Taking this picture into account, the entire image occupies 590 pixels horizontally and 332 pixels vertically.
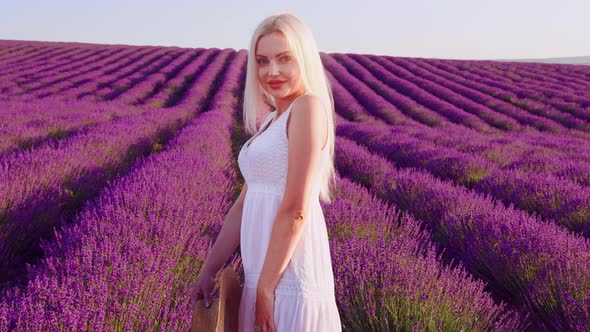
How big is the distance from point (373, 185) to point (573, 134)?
801 cm

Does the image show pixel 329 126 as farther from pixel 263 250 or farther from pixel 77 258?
pixel 77 258

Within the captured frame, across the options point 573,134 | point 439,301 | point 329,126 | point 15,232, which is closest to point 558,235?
point 439,301

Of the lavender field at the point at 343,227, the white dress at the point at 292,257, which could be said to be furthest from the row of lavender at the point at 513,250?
the white dress at the point at 292,257

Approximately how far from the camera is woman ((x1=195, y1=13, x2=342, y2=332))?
106cm

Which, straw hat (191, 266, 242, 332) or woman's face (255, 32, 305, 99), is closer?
straw hat (191, 266, 242, 332)

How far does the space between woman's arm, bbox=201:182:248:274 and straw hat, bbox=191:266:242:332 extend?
18 cm

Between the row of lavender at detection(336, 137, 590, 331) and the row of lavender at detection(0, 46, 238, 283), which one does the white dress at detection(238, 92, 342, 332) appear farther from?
the row of lavender at detection(0, 46, 238, 283)

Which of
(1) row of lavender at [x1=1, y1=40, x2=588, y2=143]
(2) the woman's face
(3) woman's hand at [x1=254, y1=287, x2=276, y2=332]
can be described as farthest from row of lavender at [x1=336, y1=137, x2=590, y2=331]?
(1) row of lavender at [x1=1, y1=40, x2=588, y2=143]

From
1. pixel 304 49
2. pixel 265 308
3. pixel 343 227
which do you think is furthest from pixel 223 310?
pixel 343 227

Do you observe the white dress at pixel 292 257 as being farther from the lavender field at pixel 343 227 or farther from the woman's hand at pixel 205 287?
the lavender field at pixel 343 227

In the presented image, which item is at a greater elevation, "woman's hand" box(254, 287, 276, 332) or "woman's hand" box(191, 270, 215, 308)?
"woman's hand" box(254, 287, 276, 332)

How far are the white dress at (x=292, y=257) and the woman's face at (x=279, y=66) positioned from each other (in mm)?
104

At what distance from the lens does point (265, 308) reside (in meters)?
1.09

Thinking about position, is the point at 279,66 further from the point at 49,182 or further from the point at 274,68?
the point at 49,182
